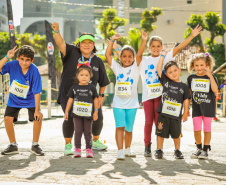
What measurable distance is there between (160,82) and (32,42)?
5296 cm

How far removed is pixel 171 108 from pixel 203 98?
0.61 meters

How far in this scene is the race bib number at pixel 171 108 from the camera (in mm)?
6020

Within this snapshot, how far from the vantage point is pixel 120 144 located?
5.96m

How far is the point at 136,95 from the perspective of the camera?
623 centimetres

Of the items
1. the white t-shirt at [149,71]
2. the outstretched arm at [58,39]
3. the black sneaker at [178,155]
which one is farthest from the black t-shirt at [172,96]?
the outstretched arm at [58,39]

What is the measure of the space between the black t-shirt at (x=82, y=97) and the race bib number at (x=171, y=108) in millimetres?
1054

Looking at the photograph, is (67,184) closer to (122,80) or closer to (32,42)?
(122,80)

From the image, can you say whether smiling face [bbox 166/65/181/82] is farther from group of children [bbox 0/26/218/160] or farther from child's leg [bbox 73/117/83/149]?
child's leg [bbox 73/117/83/149]

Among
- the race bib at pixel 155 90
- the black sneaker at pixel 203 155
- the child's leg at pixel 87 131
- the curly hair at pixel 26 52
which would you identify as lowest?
the black sneaker at pixel 203 155

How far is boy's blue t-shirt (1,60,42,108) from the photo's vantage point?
632 cm

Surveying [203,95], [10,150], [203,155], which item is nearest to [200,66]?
[203,95]

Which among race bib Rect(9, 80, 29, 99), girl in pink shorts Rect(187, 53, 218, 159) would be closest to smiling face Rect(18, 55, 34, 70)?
race bib Rect(9, 80, 29, 99)

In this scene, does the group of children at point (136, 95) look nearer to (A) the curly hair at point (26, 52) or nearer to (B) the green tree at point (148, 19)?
(A) the curly hair at point (26, 52)

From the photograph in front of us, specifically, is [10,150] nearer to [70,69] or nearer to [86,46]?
[70,69]
